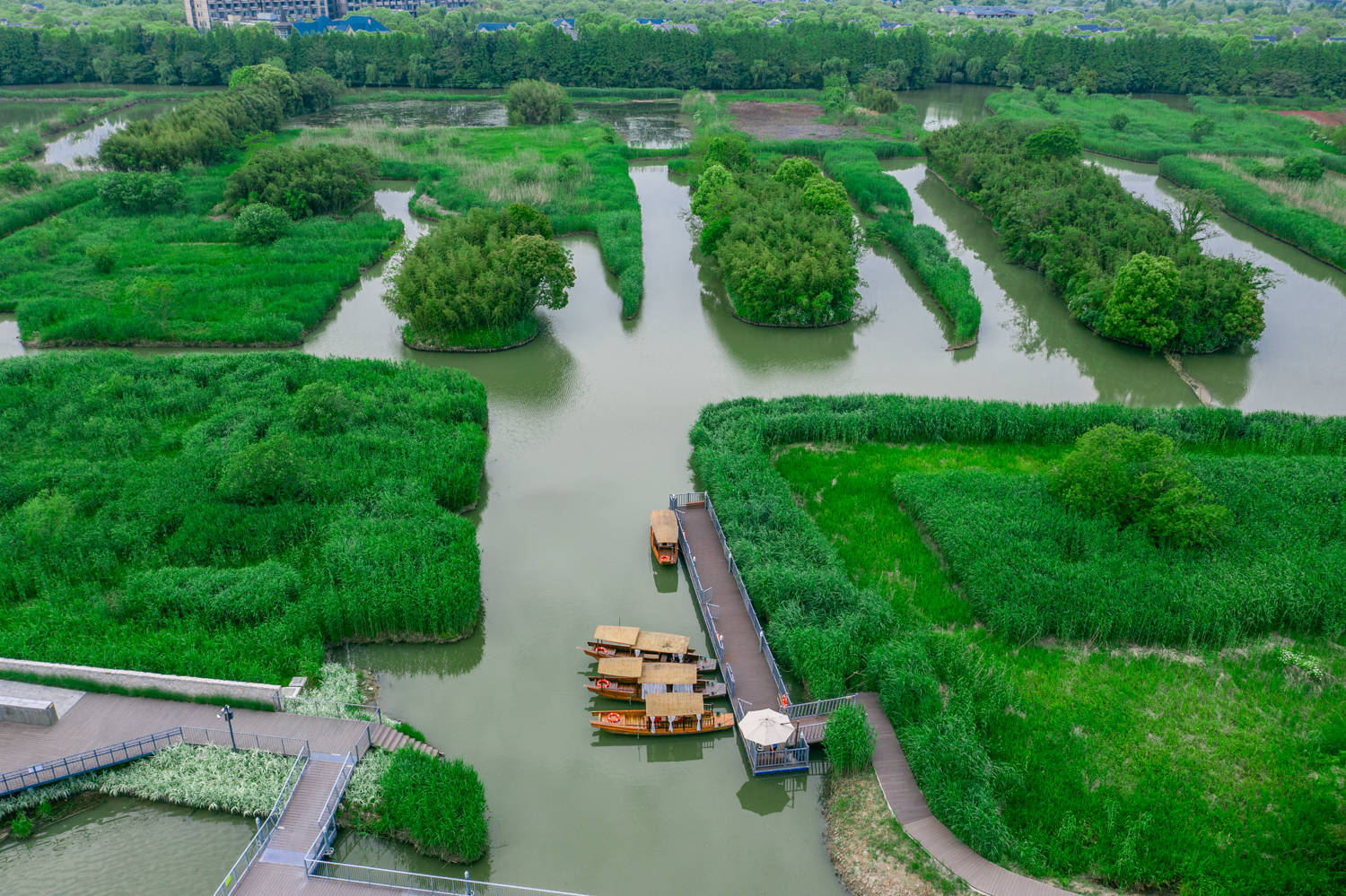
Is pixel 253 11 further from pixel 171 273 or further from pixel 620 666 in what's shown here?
pixel 620 666

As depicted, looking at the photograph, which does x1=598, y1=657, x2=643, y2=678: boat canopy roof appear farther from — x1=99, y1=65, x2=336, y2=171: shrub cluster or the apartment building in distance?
the apartment building in distance

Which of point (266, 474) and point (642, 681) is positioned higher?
point (266, 474)

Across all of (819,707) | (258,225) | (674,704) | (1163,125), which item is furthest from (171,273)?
(1163,125)

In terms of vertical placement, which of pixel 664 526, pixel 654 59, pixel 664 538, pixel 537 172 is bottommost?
pixel 664 538

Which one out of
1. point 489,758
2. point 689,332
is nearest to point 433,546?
point 489,758

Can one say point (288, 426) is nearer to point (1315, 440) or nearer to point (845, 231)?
point (845, 231)

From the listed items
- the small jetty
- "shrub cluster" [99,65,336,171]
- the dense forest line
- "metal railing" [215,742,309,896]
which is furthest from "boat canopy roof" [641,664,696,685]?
the dense forest line

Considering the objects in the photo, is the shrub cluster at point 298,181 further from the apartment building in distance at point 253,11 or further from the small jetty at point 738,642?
the apartment building in distance at point 253,11

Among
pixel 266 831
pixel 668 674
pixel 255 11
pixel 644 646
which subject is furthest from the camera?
pixel 255 11
